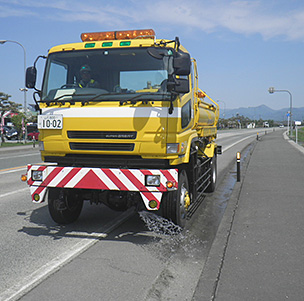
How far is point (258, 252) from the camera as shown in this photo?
15.9ft

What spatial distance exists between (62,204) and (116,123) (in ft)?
5.96

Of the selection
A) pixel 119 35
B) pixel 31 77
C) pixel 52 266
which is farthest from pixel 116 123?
pixel 52 266

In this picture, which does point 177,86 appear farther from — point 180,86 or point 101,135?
point 101,135

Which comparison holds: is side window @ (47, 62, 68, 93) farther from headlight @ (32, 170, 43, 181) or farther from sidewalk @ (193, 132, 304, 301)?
sidewalk @ (193, 132, 304, 301)

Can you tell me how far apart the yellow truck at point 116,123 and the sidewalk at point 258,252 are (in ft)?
3.34

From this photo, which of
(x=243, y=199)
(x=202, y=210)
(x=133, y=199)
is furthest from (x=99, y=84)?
(x=243, y=199)

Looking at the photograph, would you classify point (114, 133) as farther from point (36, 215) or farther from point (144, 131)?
point (36, 215)

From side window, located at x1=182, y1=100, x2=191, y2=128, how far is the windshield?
56 centimetres

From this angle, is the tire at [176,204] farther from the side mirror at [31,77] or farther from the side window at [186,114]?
the side mirror at [31,77]

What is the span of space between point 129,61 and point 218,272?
3.22 meters

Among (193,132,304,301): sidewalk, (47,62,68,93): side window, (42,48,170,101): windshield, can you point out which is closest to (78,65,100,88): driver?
(42,48,170,101): windshield

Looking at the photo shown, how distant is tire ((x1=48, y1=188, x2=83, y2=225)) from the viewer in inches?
240

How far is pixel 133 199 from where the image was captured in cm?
582

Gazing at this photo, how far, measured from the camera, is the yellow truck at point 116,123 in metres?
5.22
